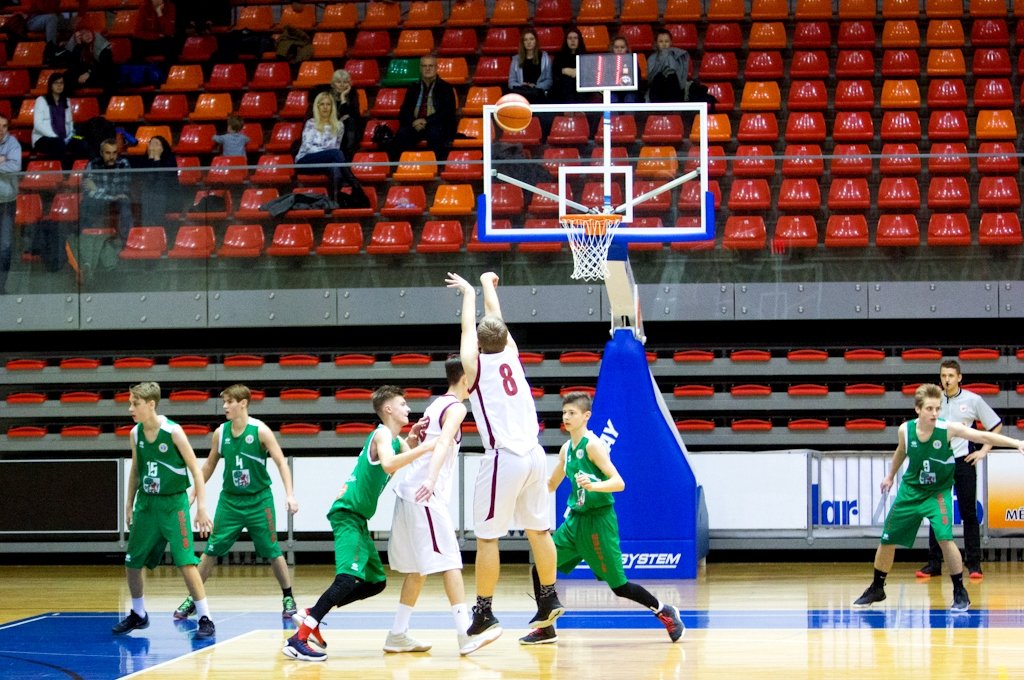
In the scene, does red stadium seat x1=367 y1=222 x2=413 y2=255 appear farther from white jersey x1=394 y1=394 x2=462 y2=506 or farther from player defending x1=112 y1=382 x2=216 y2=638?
white jersey x1=394 y1=394 x2=462 y2=506

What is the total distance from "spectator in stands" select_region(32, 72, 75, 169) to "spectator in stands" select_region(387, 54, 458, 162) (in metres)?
4.40

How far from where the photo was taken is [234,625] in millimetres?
9117

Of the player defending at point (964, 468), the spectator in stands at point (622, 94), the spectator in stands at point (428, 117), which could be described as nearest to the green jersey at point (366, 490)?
the player defending at point (964, 468)

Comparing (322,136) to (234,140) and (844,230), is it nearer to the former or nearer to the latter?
(234,140)

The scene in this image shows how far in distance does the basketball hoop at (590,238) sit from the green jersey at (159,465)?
3.67 m

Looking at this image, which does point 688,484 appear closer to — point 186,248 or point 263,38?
point 186,248

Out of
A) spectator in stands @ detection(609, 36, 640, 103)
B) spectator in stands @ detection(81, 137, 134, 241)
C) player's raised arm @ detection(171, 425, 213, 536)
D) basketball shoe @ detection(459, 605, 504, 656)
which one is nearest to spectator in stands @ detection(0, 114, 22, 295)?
spectator in stands @ detection(81, 137, 134, 241)

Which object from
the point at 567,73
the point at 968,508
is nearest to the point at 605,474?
the point at 968,508

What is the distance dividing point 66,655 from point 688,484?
5418 millimetres

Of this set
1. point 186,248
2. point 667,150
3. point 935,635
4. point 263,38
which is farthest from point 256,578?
point 263,38

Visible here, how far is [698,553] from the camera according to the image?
37.8ft

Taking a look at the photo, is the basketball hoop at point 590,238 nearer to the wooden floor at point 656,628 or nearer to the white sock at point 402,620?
the wooden floor at point 656,628

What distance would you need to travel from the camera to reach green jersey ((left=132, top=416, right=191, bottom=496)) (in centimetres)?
859

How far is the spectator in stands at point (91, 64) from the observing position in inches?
711
